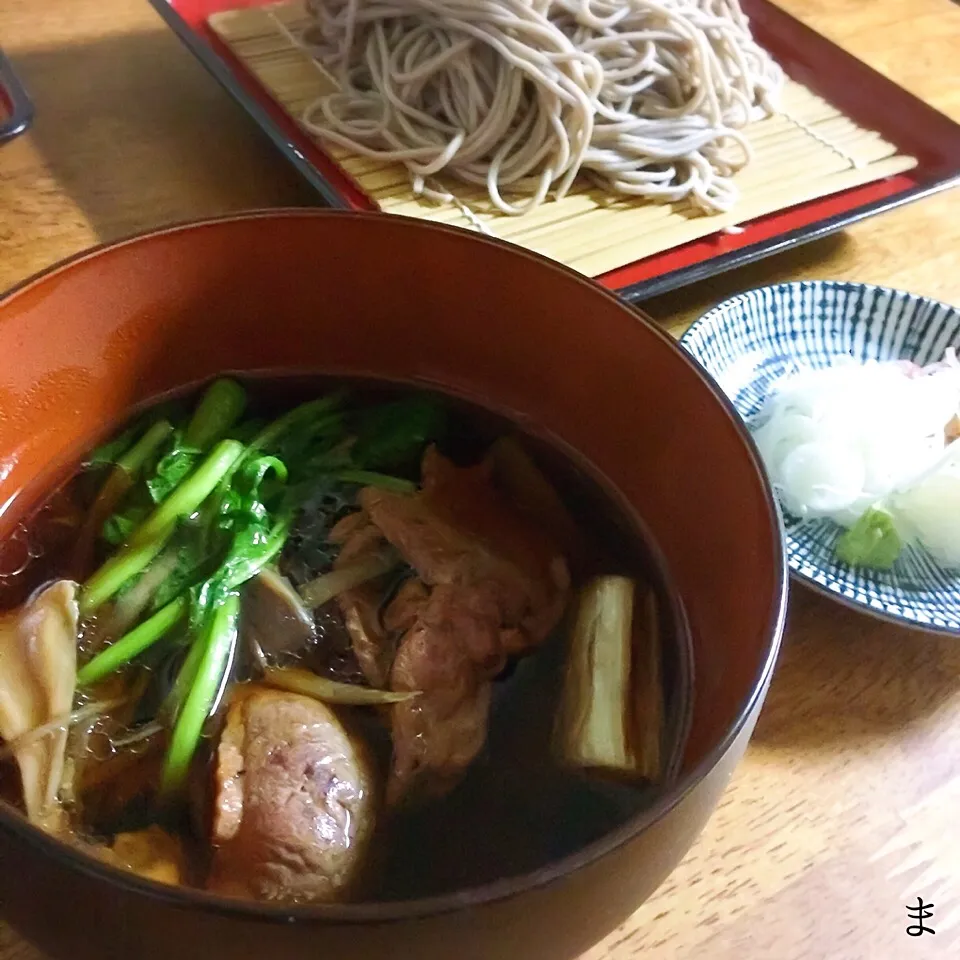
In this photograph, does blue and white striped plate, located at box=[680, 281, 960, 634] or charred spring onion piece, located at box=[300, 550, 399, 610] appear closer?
charred spring onion piece, located at box=[300, 550, 399, 610]

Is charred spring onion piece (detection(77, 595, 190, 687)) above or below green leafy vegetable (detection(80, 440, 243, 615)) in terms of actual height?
below

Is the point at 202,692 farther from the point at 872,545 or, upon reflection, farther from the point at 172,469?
the point at 872,545

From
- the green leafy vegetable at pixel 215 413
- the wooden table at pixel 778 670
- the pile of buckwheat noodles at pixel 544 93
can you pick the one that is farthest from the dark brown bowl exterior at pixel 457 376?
the pile of buckwheat noodles at pixel 544 93

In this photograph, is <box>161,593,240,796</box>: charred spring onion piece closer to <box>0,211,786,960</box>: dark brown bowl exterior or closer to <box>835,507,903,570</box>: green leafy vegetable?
<box>0,211,786,960</box>: dark brown bowl exterior

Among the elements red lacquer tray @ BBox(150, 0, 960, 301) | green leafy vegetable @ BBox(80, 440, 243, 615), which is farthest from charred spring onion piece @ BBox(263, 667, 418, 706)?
red lacquer tray @ BBox(150, 0, 960, 301)

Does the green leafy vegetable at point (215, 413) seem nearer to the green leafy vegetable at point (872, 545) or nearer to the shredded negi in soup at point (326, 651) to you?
the shredded negi in soup at point (326, 651)

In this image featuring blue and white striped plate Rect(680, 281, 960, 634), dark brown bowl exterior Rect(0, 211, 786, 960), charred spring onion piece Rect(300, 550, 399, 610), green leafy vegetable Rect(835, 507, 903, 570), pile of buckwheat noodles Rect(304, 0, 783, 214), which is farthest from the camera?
pile of buckwheat noodles Rect(304, 0, 783, 214)

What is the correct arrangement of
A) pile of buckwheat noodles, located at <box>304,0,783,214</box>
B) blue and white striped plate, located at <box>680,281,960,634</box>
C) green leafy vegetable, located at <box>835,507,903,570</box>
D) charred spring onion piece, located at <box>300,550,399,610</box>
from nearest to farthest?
1. charred spring onion piece, located at <box>300,550,399,610</box>
2. green leafy vegetable, located at <box>835,507,903,570</box>
3. blue and white striped plate, located at <box>680,281,960,634</box>
4. pile of buckwheat noodles, located at <box>304,0,783,214</box>
